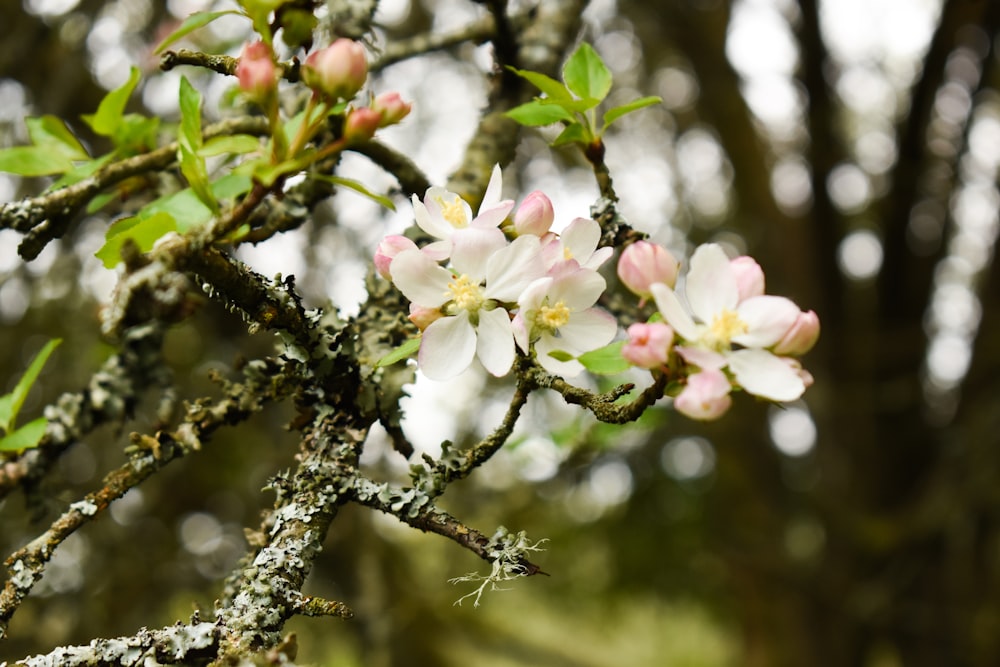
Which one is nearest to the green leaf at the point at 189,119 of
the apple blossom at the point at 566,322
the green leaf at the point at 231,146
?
the green leaf at the point at 231,146

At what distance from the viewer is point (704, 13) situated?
3.79m

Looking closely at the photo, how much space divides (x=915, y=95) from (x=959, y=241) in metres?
1.51

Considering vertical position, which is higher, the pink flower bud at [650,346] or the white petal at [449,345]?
the pink flower bud at [650,346]

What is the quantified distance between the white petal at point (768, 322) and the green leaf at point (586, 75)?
302 mm

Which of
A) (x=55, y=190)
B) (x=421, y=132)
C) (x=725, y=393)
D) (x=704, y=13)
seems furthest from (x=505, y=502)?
(x=725, y=393)

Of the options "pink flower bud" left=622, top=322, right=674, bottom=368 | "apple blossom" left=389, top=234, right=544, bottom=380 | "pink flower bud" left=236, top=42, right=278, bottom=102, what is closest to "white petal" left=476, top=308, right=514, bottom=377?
"apple blossom" left=389, top=234, right=544, bottom=380

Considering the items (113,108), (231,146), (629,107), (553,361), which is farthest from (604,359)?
(113,108)

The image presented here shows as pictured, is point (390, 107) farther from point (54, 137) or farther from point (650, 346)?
point (54, 137)

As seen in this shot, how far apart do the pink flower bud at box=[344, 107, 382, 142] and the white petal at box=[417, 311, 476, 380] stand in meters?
0.15

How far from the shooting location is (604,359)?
621mm

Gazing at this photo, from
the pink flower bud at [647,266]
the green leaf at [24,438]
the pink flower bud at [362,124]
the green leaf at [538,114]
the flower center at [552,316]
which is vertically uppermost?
the pink flower bud at [362,124]

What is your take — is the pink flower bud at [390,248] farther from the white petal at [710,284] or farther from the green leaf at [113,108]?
the green leaf at [113,108]

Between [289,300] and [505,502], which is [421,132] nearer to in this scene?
[505,502]

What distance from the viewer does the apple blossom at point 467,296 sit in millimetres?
623
